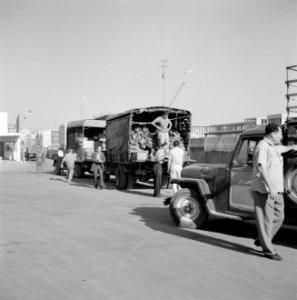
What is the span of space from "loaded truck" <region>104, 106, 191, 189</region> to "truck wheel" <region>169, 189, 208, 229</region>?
268 inches

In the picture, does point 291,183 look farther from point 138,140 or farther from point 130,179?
point 138,140

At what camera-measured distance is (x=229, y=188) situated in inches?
284

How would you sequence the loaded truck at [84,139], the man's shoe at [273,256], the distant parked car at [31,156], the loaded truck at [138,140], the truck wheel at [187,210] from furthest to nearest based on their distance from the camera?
the distant parked car at [31,156]
the loaded truck at [84,139]
the loaded truck at [138,140]
the truck wheel at [187,210]
the man's shoe at [273,256]

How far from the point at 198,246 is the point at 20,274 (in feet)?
8.92

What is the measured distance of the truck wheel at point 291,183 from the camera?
627cm

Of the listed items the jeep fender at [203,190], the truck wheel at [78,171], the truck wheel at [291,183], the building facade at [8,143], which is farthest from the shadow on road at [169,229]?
the building facade at [8,143]

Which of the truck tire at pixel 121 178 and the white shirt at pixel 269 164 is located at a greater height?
the white shirt at pixel 269 164

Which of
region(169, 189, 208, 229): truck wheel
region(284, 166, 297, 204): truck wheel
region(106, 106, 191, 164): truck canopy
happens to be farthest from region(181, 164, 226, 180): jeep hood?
region(106, 106, 191, 164): truck canopy

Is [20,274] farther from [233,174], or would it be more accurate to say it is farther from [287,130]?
[287,130]

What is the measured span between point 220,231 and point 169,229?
952 millimetres

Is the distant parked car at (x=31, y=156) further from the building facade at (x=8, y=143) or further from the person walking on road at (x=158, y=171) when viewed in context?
the person walking on road at (x=158, y=171)

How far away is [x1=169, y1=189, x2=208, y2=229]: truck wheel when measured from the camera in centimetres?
777

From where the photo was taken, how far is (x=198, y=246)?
6.31m

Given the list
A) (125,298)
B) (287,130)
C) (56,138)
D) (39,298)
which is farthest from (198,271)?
(56,138)
